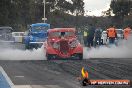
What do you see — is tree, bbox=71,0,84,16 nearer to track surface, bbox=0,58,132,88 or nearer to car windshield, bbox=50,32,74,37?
car windshield, bbox=50,32,74,37

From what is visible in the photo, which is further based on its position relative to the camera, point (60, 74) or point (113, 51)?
point (113, 51)

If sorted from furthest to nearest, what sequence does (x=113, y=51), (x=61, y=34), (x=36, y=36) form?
(x=36, y=36), (x=113, y=51), (x=61, y=34)

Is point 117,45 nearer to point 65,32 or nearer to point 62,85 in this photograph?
point 65,32

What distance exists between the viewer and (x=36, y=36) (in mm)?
41000

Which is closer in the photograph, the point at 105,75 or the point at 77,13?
the point at 105,75

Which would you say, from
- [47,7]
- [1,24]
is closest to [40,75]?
[1,24]

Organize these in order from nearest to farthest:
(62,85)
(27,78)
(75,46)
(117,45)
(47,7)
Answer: (62,85) < (27,78) < (75,46) < (117,45) < (47,7)

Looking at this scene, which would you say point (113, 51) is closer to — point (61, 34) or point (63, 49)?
point (61, 34)

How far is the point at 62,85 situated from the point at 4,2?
7170cm

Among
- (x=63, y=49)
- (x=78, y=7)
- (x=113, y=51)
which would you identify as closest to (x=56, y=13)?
(x=78, y=7)

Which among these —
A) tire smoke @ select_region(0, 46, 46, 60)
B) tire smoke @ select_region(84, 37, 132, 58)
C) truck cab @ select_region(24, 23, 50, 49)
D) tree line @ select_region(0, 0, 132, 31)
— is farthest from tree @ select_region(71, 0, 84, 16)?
tire smoke @ select_region(0, 46, 46, 60)

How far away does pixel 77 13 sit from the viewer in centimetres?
12044

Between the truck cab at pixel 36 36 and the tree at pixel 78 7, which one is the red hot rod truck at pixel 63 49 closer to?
the truck cab at pixel 36 36

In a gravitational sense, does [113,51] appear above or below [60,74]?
below
